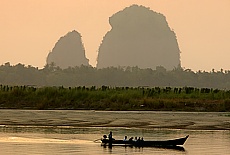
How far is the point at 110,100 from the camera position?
81.2 m

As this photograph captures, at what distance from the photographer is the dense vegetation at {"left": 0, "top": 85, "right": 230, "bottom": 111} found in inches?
3098

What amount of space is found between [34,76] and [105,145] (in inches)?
4201

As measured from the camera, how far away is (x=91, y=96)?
82.4 m

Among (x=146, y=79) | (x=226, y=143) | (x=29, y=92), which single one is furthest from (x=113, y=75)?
(x=226, y=143)

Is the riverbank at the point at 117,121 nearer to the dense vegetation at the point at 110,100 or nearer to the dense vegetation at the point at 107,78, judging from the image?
the dense vegetation at the point at 110,100

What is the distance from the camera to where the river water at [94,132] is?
42250 millimetres

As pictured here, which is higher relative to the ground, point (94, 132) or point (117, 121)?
point (117, 121)

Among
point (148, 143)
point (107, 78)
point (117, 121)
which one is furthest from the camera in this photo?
point (107, 78)

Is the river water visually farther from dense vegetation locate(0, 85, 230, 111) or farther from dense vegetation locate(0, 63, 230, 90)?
dense vegetation locate(0, 63, 230, 90)

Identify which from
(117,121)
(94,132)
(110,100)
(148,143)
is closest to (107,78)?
(110,100)

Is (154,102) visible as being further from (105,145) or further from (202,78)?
(202,78)

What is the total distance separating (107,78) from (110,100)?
6628 cm

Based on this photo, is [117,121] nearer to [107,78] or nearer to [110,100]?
[110,100]

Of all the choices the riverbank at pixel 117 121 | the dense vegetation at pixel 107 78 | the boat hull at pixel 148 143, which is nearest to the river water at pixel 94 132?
the riverbank at pixel 117 121
